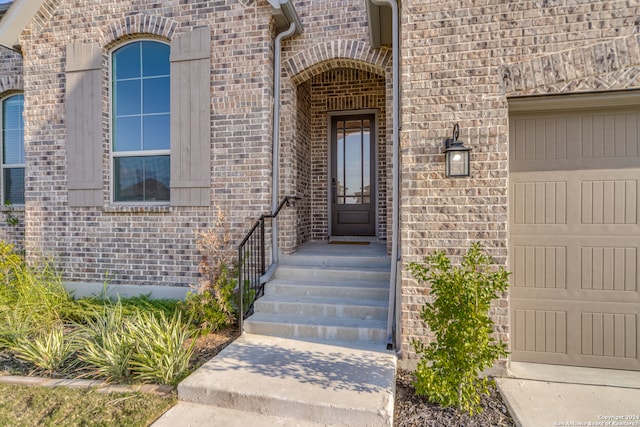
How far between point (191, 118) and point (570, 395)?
4.87 m

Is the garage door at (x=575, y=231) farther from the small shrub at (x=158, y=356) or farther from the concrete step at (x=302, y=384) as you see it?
the small shrub at (x=158, y=356)

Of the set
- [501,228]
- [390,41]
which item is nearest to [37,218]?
[390,41]

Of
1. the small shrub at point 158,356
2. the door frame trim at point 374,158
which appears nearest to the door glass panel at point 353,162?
the door frame trim at point 374,158

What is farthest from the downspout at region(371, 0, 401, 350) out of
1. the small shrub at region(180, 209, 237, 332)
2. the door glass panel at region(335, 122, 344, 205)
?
the door glass panel at region(335, 122, 344, 205)

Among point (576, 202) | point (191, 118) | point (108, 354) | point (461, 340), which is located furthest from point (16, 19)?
point (576, 202)

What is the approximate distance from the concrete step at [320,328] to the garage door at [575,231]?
4.26 ft

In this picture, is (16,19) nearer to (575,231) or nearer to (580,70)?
(580,70)

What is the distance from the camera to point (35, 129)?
523 centimetres

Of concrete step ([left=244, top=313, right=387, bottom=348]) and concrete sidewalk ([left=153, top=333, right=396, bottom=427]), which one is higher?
concrete step ([left=244, top=313, right=387, bottom=348])

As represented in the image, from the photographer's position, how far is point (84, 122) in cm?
506

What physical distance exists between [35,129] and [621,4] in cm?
689

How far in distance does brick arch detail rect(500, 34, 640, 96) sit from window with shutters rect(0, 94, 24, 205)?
7.10 metres

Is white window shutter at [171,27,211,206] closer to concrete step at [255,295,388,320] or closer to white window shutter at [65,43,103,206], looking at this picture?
white window shutter at [65,43,103,206]

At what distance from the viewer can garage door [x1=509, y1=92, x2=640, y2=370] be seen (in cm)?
325
